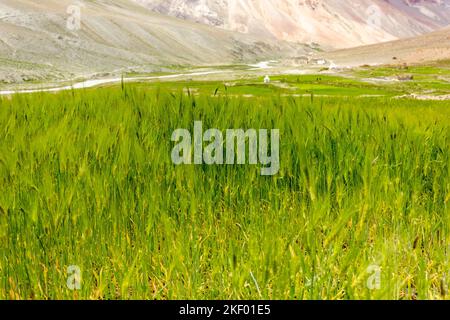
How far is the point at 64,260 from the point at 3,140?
1275 millimetres

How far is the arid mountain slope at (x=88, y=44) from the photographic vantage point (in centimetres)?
5828

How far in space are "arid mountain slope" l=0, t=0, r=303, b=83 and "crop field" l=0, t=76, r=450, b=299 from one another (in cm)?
4207

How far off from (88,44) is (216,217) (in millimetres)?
82599

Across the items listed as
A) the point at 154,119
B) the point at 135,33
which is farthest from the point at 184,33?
the point at 154,119

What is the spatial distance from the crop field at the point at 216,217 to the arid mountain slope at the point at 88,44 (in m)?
Result: 42.1

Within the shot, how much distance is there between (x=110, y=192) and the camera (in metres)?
2.49

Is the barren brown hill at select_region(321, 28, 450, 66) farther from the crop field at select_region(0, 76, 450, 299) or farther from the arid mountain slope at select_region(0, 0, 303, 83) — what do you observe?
the crop field at select_region(0, 76, 450, 299)

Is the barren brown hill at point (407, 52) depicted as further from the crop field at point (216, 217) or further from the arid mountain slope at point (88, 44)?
the crop field at point (216, 217)

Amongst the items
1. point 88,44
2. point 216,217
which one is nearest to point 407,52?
point 88,44

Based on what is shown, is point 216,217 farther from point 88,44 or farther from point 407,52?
point 407,52

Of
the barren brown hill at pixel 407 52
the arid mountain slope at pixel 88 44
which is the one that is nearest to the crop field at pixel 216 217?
the arid mountain slope at pixel 88 44

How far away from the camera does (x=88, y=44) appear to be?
259ft

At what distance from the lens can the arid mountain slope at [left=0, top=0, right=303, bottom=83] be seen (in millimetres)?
58281
